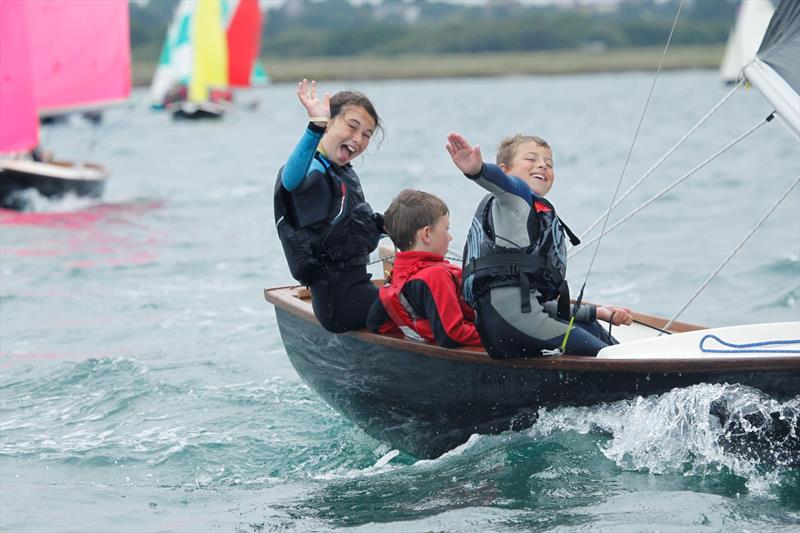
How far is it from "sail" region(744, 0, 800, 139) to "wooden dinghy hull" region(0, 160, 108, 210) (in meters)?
10.7

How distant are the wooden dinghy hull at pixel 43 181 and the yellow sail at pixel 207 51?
16259mm

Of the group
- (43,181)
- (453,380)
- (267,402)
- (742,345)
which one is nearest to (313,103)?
(453,380)

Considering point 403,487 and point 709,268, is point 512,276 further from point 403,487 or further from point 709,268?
point 709,268

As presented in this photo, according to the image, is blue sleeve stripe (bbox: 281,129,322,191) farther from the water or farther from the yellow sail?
the yellow sail

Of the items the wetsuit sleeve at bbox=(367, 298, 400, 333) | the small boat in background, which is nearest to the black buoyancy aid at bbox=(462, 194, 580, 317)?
the wetsuit sleeve at bbox=(367, 298, 400, 333)

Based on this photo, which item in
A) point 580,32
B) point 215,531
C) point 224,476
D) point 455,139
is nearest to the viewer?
point 455,139

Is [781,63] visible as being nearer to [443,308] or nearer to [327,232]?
[443,308]


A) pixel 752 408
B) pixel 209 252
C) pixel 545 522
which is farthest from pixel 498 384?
pixel 209 252

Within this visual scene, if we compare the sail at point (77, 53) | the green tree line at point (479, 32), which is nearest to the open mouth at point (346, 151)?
Answer: the sail at point (77, 53)

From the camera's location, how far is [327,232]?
171 inches

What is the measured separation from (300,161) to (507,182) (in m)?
0.75

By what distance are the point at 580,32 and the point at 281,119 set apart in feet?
182

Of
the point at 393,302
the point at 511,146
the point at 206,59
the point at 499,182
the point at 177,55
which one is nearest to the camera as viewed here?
the point at 499,182

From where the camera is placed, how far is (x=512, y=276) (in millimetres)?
3980
